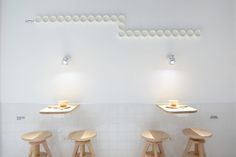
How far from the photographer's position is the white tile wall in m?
2.75

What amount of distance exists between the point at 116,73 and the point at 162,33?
2.57 ft

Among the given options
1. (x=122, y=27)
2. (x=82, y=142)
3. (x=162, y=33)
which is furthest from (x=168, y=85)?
(x=82, y=142)

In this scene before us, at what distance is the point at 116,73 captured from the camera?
2.78 m

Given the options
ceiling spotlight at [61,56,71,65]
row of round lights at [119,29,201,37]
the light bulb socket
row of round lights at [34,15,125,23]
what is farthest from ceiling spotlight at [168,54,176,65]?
ceiling spotlight at [61,56,71,65]

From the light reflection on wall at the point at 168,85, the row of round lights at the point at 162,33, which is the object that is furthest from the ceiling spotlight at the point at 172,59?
the row of round lights at the point at 162,33

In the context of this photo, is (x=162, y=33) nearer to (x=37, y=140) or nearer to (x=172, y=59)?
(x=172, y=59)

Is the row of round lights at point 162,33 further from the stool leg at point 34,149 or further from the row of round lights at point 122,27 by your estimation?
the stool leg at point 34,149

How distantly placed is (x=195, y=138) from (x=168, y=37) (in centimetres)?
128

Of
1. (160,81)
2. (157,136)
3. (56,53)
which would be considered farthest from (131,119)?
(56,53)

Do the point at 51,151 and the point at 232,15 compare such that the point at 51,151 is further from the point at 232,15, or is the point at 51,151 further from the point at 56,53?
the point at 232,15

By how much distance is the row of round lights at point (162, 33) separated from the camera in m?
2.74

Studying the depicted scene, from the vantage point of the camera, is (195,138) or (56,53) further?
(56,53)

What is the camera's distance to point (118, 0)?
109 inches

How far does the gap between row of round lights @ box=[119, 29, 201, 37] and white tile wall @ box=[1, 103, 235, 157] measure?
0.92 meters
